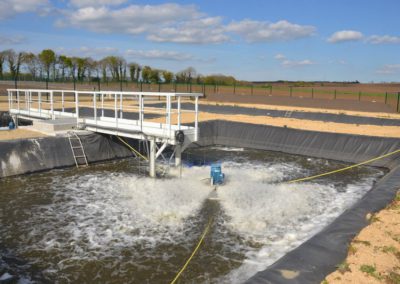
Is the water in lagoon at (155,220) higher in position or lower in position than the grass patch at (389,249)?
lower

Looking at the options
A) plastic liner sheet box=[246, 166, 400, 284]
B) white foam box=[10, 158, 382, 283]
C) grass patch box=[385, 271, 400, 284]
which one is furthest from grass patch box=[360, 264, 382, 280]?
white foam box=[10, 158, 382, 283]

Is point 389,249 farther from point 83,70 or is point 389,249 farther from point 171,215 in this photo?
point 83,70

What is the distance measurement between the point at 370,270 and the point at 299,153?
43.0ft

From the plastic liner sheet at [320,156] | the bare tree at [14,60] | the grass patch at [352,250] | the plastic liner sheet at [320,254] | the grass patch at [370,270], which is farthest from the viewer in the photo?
the bare tree at [14,60]

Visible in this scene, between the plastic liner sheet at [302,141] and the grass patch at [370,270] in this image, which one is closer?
the grass patch at [370,270]

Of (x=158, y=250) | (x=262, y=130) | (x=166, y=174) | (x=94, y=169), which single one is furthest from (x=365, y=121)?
(x=158, y=250)

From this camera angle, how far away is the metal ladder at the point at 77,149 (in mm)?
14445

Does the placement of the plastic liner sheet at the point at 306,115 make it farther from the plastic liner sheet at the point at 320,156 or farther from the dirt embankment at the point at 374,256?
the dirt embankment at the point at 374,256

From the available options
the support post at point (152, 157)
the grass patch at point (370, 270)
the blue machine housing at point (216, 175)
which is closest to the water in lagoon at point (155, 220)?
the blue machine housing at point (216, 175)

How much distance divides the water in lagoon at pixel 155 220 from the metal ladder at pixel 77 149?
1.65 ft

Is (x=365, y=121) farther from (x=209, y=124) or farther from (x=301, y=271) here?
(x=301, y=271)

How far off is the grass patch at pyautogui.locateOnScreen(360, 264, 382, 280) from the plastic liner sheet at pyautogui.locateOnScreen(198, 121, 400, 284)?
389 mm

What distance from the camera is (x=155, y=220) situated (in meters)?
8.88

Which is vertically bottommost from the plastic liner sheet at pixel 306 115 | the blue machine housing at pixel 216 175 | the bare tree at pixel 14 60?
the blue machine housing at pixel 216 175
